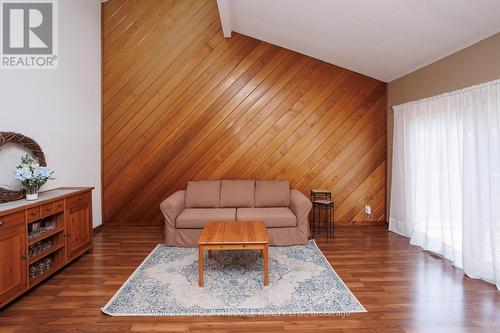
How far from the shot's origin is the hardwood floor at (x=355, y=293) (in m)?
2.18

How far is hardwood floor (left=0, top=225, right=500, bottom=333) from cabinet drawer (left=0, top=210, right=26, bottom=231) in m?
0.69

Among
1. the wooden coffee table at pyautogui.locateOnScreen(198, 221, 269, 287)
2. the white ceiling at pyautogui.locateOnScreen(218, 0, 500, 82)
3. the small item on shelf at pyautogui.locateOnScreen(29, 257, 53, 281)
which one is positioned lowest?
the small item on shelf at pyautogui.locateOnScreen(29, 257, 53, 281)

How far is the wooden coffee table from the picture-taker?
2.79 m

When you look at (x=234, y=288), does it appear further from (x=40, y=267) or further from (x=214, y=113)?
(x=214, y=113)

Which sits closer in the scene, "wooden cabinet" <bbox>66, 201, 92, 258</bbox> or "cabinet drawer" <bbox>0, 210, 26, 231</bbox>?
"cabinet drawer" <bbox>0, 210, 26, 231</bbox>

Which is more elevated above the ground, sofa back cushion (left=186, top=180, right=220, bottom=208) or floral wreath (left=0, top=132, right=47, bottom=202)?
floral wreath (left=0, top=132, right=47, bottom=202)

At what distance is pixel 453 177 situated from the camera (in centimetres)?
352

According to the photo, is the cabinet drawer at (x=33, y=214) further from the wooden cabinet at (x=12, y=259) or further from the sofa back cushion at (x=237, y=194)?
the sofa back cushion at (x=237, y=194)

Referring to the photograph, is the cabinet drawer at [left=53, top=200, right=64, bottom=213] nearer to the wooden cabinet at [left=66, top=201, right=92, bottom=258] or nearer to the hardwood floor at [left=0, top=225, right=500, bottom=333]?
the wooden cabinet at [left=66, top=201, right=92, bottom=258]

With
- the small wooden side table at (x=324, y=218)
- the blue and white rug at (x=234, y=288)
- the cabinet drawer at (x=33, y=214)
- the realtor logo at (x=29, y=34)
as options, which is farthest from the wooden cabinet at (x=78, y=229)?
the small wooden side table at (x=324, y=218)

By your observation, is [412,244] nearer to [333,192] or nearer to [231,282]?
[333,192]

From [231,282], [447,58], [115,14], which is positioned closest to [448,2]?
[447,58]

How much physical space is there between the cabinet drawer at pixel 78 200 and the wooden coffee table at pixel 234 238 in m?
1.59

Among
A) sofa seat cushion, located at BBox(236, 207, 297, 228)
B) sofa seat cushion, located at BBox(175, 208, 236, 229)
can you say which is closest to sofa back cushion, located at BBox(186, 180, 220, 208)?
sofa seat cushion, located at BBox(175, 208, 236, 229)
